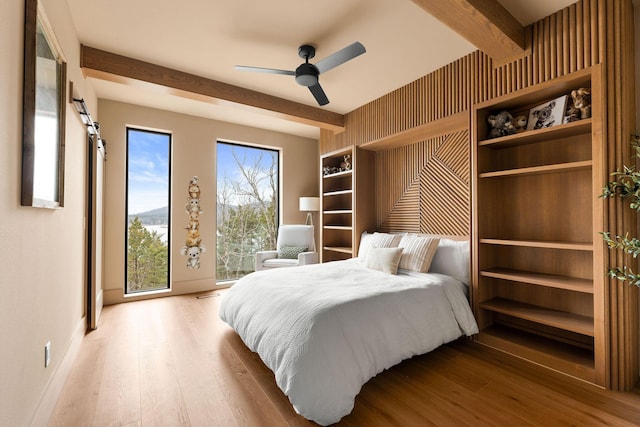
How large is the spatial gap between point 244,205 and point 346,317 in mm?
3712

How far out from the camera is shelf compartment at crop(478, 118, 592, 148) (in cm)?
221

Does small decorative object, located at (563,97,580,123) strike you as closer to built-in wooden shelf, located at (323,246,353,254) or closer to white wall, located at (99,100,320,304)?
built-in wooden shelf, located at (323,246,353,254)

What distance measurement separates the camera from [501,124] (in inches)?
106

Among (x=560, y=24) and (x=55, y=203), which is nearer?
(x=55, y=203)

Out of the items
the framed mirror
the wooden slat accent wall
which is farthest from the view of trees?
the wooden slat accent wall

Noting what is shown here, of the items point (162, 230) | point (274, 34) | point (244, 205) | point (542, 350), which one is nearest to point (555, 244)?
point (542, 350)

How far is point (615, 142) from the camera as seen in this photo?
2.02 m

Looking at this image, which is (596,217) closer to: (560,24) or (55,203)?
(560,24)

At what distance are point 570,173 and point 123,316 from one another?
4.76 metres

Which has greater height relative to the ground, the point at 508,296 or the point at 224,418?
the point at 508,296

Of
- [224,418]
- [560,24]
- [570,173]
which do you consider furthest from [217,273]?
[560,24]

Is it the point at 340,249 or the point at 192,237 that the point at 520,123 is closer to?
the point at 340,249

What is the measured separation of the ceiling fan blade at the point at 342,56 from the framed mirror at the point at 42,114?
1.80m

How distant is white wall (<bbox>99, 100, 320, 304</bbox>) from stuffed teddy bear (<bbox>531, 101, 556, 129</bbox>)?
3932 millimetres
